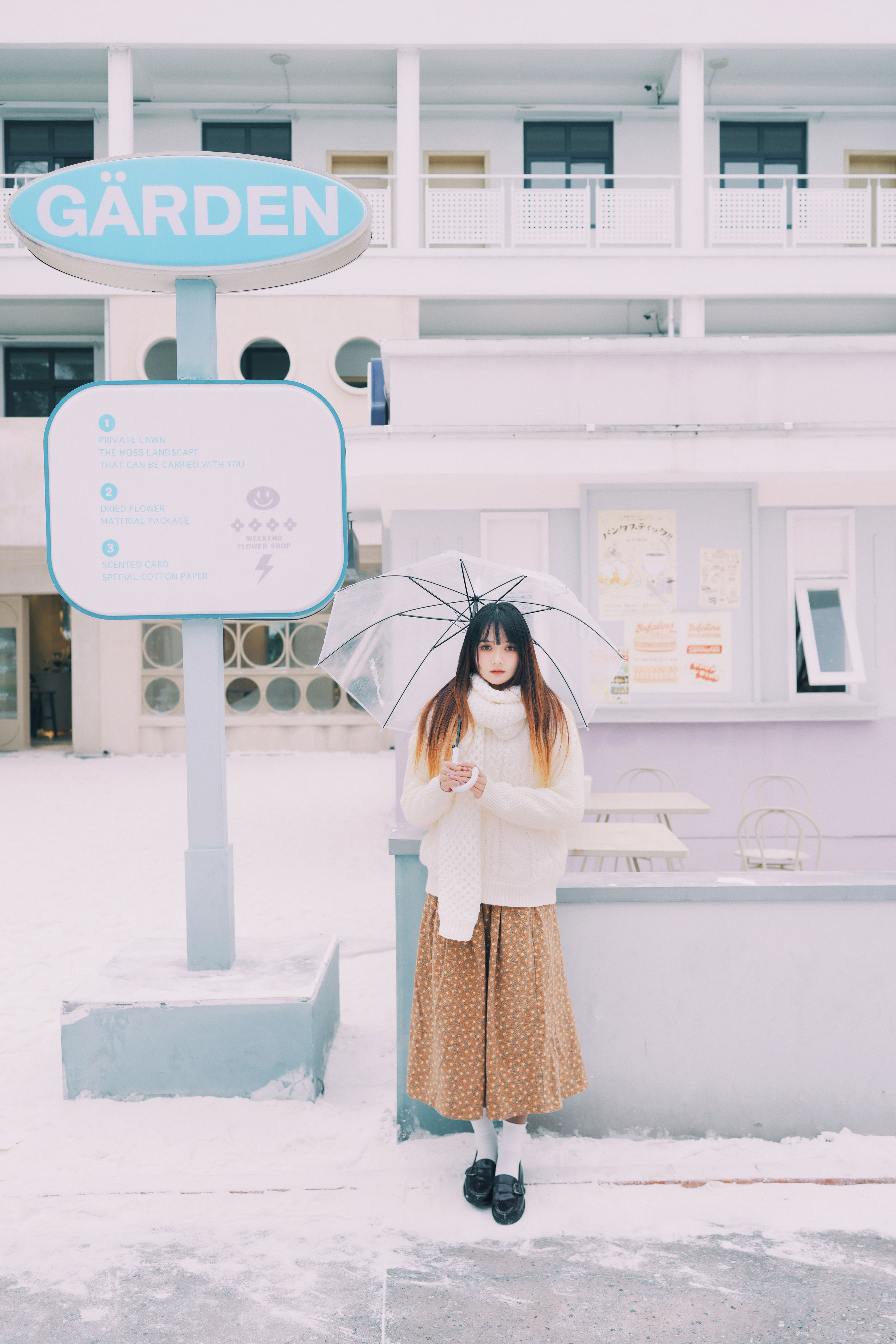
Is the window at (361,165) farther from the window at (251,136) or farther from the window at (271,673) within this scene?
the window at (271,673)

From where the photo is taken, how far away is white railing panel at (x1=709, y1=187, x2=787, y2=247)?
15.1 m

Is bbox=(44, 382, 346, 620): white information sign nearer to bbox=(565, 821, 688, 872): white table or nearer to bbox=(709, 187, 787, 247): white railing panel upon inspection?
bbox=(565, 821, 688, 872): white table

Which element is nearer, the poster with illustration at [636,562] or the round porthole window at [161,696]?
the poster with illustration at [636,562]

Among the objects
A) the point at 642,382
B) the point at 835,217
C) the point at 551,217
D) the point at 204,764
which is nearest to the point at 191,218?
the point at 204,764

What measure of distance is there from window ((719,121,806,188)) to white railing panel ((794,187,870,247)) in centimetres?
137

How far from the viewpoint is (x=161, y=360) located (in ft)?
51.0

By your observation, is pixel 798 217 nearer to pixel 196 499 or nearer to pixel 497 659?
pixel 196 499

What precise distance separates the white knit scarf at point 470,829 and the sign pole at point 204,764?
1.27 meters

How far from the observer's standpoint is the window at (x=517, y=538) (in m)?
7.56

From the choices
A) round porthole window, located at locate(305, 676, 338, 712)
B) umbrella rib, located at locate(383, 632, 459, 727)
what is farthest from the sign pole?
round porthole window, located at locate(305, 676, 338, 712)

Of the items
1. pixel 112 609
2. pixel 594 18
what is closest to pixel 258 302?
pixel 594 18

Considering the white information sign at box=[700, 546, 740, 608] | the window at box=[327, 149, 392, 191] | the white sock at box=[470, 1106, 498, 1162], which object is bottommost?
the white sock at box=[470, 1106, 498, 1162]

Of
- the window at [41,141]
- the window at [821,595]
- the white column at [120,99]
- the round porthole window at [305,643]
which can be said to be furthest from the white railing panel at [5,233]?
the window at [821,595]

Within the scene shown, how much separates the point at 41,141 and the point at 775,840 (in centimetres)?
1630
